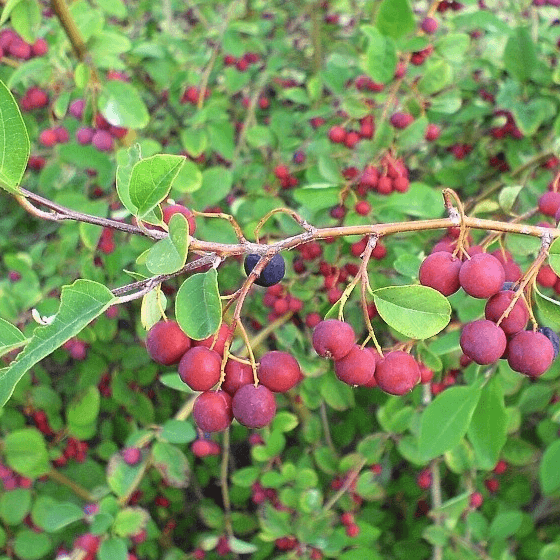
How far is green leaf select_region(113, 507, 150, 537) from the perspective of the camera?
4.89 feet

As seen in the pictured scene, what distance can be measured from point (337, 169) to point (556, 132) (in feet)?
1.88

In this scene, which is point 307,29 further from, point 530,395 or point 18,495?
point 18,495

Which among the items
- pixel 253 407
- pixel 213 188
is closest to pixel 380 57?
pixel 213 188

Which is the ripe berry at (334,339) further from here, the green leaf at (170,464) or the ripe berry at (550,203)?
the green leaf at (170,464)

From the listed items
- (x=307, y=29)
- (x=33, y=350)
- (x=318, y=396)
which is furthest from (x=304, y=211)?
(x=307, y=29)

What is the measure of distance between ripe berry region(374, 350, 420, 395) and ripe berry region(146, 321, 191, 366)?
25 centimetres

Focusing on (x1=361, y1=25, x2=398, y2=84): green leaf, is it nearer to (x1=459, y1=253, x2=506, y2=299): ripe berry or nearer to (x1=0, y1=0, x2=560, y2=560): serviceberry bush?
(x1=0, y1=0, x2=560, y2=560): serviceberry bush

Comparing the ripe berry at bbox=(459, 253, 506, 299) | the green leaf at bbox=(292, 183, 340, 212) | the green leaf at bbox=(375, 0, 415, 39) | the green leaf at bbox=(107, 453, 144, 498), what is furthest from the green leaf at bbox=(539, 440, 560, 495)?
the green leaf at bbox=(375, 0, 415, 39)

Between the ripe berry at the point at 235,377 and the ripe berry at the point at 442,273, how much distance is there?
0.25 m

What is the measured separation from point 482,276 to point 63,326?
0.46 meters

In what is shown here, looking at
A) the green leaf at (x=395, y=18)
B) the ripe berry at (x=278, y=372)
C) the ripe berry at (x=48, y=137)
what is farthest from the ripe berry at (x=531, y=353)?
the ripe berry at (x=48, y=137)

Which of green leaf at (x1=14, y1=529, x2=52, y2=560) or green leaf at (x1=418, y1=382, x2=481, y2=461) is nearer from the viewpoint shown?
green leaf at (x1=418, y1=382, x2=481, y2=461)

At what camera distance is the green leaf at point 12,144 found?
2.34ft

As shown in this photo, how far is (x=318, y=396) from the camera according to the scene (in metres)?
1.71
